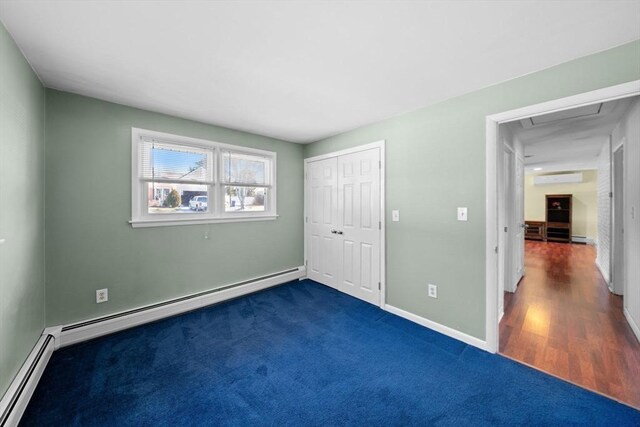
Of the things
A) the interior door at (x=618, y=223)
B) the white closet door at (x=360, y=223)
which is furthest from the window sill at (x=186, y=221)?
the interior door at (x=618, y=223)

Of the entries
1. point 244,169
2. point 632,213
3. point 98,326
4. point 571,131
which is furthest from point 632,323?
point 98,326

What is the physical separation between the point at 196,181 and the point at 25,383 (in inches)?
83.1

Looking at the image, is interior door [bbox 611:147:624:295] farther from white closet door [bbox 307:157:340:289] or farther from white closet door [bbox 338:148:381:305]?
white closet door [bbox 307:157:340:289]

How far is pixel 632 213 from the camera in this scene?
249 cm

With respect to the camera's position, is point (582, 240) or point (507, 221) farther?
point (582, 240)

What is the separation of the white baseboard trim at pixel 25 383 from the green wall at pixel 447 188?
304cm

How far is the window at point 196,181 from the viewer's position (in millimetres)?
2713

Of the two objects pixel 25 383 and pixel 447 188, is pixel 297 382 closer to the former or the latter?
pixel 25 383

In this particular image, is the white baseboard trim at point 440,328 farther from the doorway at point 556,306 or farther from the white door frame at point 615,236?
the white door frame at point 615,236

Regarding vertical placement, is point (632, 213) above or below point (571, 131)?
below

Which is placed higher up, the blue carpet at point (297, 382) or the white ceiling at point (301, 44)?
the white ceiling at point (301, 44)

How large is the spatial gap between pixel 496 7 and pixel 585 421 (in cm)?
242

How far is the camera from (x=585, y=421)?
1483 mm

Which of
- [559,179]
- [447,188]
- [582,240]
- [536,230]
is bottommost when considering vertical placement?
[582,240]
